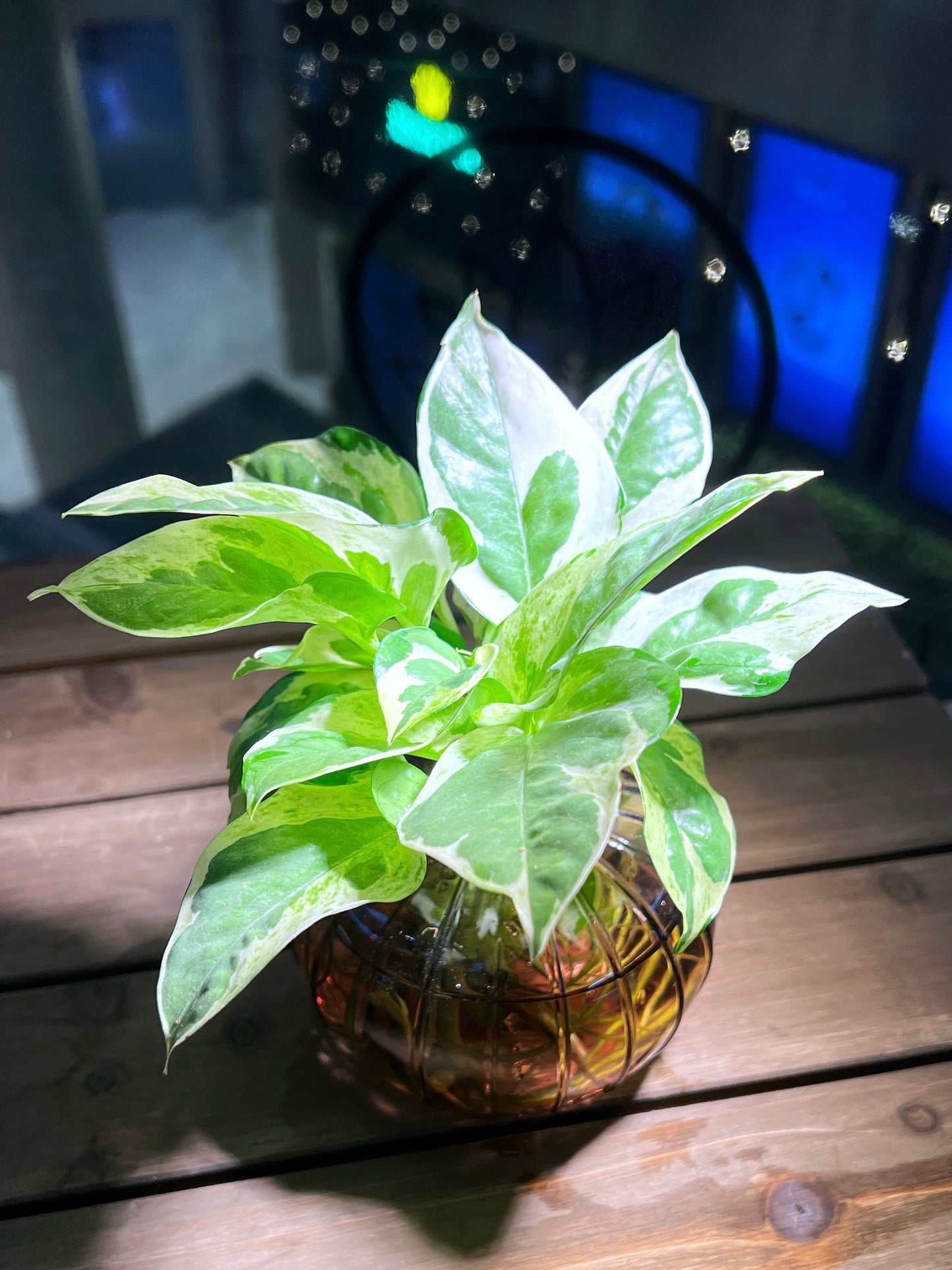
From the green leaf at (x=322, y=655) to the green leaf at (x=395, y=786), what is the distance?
0.07 meters

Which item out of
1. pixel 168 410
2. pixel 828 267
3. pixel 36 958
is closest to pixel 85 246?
pixel 168 410

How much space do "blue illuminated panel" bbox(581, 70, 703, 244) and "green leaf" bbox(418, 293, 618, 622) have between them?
51.2 inches

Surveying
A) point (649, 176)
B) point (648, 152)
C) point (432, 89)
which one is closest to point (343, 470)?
point (649, 176)

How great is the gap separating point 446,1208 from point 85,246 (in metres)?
2.14

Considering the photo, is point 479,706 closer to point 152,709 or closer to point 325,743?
point 325,743

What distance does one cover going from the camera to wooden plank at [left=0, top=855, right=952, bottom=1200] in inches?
23.0

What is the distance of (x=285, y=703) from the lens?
524mm

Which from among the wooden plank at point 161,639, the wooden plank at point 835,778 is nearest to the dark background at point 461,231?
the wooden plank at point 161,639

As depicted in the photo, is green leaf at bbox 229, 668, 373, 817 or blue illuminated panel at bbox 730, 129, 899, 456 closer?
green leaf at bbox 229, 668, 373, 817

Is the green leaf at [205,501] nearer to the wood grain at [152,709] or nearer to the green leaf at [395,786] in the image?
the green leaf at [395,786]

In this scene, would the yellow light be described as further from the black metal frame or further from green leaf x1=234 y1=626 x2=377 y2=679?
green leaf x1=234 y1=626 x2=377 y2=679

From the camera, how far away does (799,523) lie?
3.26 feet

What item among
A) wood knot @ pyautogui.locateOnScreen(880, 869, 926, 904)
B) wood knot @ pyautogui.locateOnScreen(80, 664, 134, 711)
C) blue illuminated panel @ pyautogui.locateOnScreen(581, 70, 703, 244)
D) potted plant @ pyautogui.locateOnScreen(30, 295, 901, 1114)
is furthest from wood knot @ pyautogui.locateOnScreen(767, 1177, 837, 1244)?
blue illuminated panel @ pyautogui.locateOnScreen(581, 70, 703, 244)

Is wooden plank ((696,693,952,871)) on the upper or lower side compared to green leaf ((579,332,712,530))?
lower
